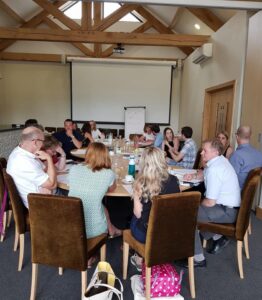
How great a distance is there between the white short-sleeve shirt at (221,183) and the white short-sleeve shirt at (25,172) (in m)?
1.37

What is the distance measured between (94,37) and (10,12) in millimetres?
2879

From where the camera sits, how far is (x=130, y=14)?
802 cm

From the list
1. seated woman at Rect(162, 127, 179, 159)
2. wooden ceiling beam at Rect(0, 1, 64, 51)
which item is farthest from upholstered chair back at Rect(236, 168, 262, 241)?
wooden ceiling beam at Rect(0, 1, 64, 51)

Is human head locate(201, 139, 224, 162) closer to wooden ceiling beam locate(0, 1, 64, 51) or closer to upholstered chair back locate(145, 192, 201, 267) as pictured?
upholstered chair back locate(145, 192, 201, 267)

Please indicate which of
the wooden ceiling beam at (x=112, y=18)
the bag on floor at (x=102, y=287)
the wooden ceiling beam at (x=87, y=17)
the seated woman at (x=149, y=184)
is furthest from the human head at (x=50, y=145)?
the wooden ceiling beam at (x=112, y=18)

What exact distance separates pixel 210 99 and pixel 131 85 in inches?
127

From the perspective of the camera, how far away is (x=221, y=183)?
7.05ft

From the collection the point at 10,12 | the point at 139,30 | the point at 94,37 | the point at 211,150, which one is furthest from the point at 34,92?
the point at 211,150

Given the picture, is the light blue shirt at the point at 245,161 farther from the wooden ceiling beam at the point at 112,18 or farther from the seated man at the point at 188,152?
the wooden ceiling beam at the point at 112,18

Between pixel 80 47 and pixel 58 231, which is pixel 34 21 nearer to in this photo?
pixel 80 47

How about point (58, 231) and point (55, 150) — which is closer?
point (58, 231)

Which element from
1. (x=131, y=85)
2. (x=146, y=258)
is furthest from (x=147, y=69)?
(x=146, y=258)

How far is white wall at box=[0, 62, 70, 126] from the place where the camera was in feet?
27.7

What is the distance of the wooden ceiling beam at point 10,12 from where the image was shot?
6.83 metres
